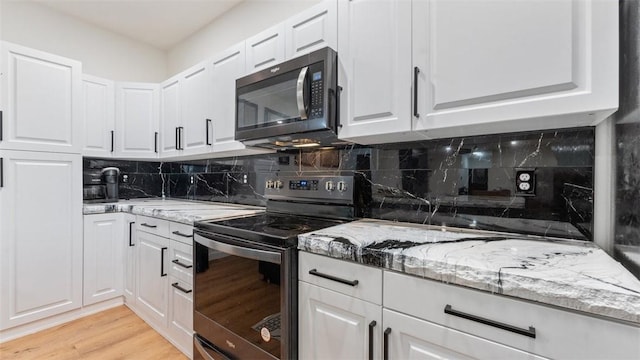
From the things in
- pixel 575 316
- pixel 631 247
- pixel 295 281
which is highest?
pixel 631 247

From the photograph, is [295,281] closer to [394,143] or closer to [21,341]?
[394,143]

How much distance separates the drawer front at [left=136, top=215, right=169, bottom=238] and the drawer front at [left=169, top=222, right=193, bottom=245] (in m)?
0.07

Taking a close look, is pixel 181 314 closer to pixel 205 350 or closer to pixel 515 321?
pixel 205 350

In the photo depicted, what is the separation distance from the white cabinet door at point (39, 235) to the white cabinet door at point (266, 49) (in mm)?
1679

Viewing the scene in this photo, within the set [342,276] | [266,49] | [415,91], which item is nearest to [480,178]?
[415,91]

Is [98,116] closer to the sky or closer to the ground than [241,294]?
closer to the sky

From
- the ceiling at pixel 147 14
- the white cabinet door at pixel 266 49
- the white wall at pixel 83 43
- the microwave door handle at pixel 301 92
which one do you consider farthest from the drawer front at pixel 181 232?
the white wall at pixel 83 43

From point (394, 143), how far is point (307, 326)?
101 centimetres

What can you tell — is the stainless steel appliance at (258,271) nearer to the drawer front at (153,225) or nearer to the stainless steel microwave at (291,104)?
the stainless steel microwave at (291,104)

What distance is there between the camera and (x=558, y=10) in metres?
0.90

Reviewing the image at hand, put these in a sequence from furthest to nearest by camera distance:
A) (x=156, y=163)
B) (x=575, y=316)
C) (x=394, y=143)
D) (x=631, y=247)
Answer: (x=156, y=163)
(x=394, y=143)
(x=631, y=247)
(x=575, y=316)

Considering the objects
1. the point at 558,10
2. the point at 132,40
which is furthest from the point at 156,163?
the point at 558,10

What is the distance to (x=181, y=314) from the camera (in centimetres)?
178

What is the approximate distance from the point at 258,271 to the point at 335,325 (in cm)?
42
